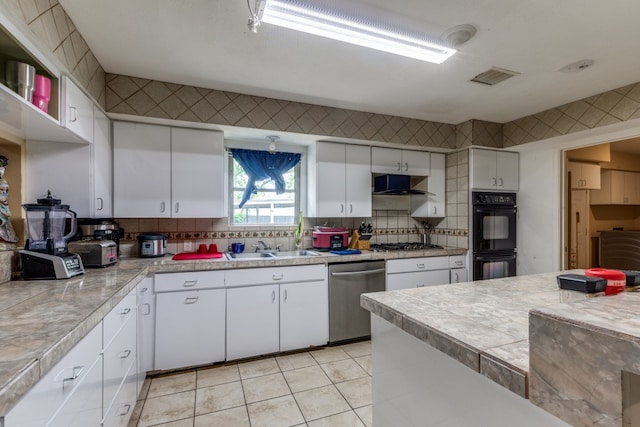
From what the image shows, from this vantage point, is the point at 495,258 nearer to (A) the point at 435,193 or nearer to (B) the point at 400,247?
(A) the point at 435,193

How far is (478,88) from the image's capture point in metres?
2.67

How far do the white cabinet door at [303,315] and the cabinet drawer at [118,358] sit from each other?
3.93 ft

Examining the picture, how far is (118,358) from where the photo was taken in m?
1.59

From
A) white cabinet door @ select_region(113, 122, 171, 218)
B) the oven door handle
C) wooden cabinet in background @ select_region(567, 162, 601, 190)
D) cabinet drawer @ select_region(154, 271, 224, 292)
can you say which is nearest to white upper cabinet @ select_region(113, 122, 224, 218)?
white cabinet door @ select_region(113, 122, 171, 218)

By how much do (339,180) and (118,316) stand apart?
234 centimetres

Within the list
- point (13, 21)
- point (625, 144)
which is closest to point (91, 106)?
point (13, 21)

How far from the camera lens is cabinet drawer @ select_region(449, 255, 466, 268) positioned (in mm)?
3488

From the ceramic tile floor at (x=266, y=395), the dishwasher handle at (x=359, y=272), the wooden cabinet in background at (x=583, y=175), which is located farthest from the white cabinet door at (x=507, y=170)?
the ceramic tile floor at (x=266, y=395)

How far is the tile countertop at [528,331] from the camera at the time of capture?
52 centimetres

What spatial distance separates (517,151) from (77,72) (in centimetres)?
435

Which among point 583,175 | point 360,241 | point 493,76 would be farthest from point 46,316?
point 583,175

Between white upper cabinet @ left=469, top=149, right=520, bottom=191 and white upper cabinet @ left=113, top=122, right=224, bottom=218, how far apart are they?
9.19 ft

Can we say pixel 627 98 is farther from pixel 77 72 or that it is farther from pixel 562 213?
pixel 77 72

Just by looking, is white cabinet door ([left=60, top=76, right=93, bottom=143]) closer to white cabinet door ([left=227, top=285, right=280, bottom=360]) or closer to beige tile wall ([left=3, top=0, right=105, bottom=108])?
beige tile wall ([left=3, top=0, right=105, bottom=108])
